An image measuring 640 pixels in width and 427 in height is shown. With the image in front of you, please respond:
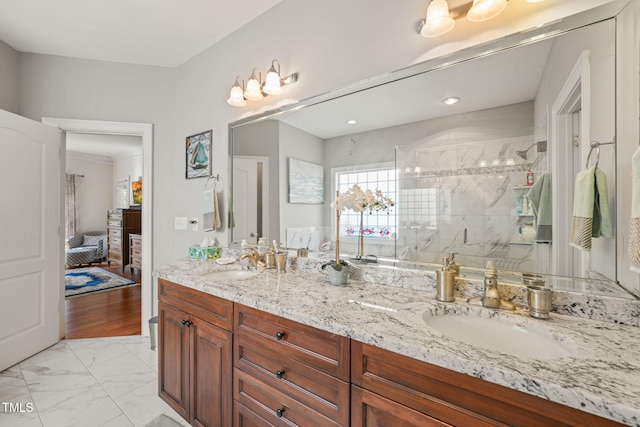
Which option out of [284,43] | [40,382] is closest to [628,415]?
[284,43]

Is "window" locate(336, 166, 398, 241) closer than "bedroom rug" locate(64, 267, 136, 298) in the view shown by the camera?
Yes

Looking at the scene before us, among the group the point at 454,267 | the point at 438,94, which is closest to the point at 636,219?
the point at 454,267

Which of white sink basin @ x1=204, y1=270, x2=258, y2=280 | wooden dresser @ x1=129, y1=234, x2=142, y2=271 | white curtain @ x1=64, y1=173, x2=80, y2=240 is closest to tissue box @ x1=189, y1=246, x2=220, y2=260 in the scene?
white sink basin @ x1=204, y1=270, x2=258, y2=280

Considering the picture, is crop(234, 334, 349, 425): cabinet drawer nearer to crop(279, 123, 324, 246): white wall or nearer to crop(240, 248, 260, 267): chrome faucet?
crop(240, 248, 260, 267): chrome faucet

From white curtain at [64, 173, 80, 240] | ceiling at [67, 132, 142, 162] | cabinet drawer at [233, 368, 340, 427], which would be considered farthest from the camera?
white curtain at [64, 173, 80, 240]

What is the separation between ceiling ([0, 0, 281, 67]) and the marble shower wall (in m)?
1.61

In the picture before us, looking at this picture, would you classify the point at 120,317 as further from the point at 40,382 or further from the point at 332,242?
the point at 332,242

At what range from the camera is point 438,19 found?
49.5 inches

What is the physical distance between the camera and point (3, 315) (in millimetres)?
2229

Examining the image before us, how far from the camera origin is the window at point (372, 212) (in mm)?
1490

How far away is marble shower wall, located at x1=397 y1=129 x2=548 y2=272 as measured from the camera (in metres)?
1.16

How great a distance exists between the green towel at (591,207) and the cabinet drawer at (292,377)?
975 millimetres

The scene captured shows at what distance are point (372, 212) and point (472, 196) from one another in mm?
489

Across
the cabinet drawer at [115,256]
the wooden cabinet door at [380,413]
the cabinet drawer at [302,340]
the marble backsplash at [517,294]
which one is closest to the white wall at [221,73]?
the marble backsplash at [517,294]
